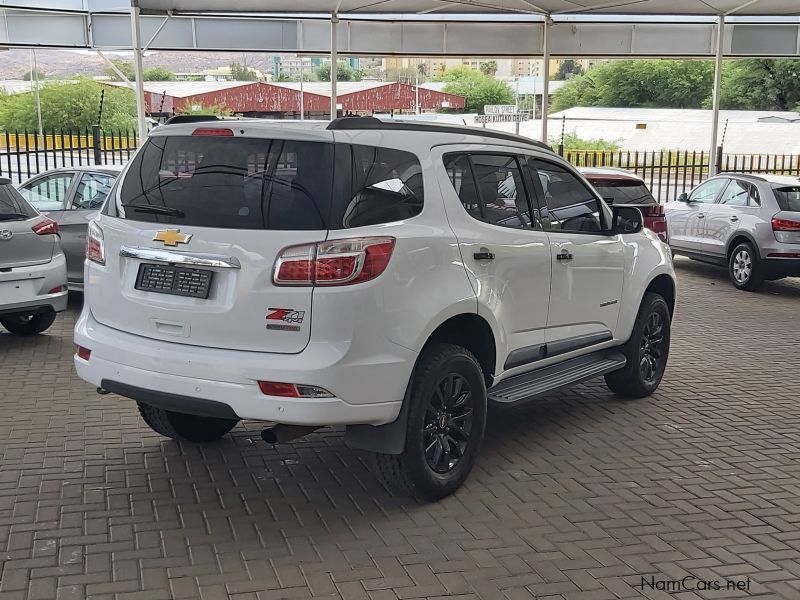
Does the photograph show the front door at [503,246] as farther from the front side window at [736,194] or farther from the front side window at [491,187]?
the front side window at [736,194]

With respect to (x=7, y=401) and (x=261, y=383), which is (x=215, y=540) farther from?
(x=7, y=401)

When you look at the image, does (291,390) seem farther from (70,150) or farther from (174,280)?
(70,150)

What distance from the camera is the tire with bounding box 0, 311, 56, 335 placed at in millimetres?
9133

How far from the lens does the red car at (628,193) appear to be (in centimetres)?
1141

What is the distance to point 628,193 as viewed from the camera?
1170 cm

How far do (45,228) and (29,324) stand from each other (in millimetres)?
1125

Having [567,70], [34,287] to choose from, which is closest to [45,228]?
[34,287]

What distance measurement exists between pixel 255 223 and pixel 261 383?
781 mm

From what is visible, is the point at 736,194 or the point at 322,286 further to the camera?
the point at 736,194

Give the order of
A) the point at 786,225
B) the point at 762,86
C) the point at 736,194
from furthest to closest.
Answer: the point at 762,86
the point at 736,194
the point at 786,225

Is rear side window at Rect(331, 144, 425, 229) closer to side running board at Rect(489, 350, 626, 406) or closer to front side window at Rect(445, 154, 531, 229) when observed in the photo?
front side window at Rect(445, 154, 531, 229)

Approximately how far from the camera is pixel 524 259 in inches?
216

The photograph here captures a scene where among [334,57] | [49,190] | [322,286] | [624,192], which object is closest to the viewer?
[322,286]
